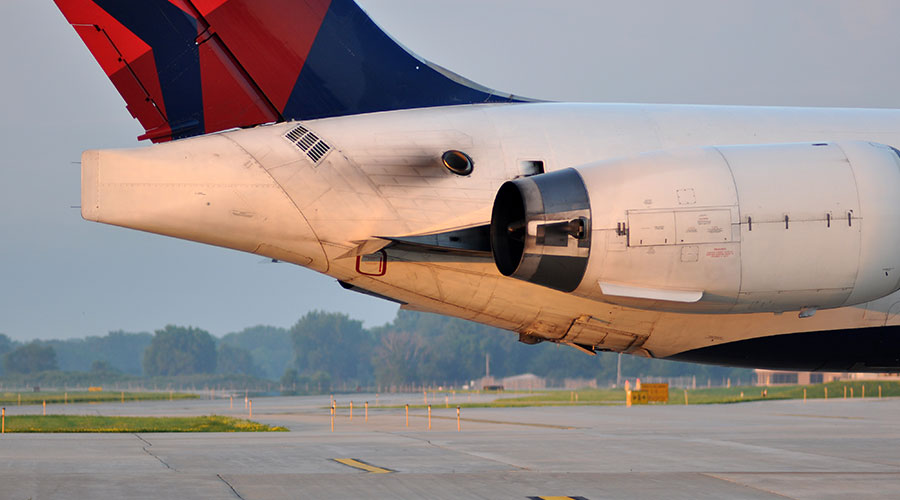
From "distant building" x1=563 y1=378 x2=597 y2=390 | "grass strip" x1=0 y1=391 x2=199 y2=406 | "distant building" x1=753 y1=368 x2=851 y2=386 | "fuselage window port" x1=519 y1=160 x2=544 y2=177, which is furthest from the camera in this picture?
"distant building" x1=563 y1=378 x2=597 y2=390

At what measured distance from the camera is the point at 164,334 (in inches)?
7402

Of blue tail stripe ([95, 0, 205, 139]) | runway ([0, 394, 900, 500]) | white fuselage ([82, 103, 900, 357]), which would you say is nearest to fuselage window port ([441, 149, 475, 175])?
white fuselage ([82, 103, 900, 357])

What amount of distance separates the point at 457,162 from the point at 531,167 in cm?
87

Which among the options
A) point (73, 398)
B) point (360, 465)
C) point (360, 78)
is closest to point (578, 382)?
point (73, 398)

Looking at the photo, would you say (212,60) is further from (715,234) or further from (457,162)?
(715,234)

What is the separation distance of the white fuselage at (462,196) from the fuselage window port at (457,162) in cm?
7

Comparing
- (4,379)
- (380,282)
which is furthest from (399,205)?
(4,379)

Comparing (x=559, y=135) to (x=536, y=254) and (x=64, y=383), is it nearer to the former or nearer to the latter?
(x=536, y=254)

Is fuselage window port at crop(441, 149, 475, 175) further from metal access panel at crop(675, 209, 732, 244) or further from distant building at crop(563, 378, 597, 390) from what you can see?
distant building at crop(563, 378, 597, 390)

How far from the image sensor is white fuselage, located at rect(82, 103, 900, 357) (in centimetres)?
933

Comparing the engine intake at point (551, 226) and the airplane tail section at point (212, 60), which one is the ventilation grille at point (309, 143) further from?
the engine intake at point (551, 226)

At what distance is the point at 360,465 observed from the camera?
1540cm

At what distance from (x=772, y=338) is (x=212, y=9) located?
753 centimetres

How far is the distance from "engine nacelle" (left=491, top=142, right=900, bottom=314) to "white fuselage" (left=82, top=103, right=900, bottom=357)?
0.03 m
